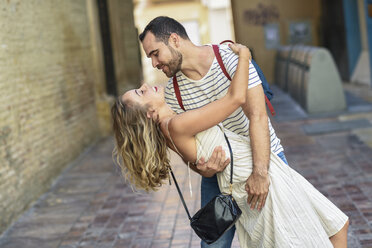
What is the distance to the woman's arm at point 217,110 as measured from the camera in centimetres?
269

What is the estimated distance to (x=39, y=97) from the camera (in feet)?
23.8

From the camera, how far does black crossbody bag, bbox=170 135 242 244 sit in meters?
2.77

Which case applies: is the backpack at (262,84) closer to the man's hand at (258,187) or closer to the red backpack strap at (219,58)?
the red backpack strap at (219,58)

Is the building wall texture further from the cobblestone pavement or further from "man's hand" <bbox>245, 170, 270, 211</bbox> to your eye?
"man's hand" <bbox>245, 170, 270, 211</bbox>

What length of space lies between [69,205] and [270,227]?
402cm

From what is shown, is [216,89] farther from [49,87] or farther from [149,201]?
[49,87]

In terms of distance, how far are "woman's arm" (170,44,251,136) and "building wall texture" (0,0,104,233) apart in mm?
3506

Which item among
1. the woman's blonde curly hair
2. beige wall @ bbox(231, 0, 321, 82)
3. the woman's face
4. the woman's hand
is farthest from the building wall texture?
beige wall @ bbox(231, 0, 321, 82)

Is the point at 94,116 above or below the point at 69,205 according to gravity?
above

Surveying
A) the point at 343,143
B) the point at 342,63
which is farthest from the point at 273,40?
the point at 343,143

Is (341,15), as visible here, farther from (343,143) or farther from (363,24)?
(343,143)

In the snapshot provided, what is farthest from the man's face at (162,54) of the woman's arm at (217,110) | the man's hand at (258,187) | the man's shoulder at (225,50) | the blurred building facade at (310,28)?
the blurred building facade at (310,28)

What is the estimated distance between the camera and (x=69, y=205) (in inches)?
250

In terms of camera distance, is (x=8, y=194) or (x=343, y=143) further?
(x=343, y=143)
